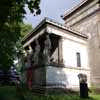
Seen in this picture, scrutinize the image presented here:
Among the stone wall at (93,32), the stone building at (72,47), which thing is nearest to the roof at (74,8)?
the stone building at (72,47)

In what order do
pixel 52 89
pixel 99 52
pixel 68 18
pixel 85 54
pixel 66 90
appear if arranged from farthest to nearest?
pixel 68 18 → pixel 85 54 → pixel 99 52 → pixel 66 90 → pixel 52 89

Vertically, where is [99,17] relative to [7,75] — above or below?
above

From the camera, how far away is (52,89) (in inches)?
479

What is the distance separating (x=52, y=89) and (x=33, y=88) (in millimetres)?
2490

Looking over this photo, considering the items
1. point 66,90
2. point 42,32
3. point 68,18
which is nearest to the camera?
point 66,90

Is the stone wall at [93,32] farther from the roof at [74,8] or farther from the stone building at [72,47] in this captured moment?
the roof at [74,8]

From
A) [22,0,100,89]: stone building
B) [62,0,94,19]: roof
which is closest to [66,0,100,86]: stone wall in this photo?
[22,0,100,89]: stone building

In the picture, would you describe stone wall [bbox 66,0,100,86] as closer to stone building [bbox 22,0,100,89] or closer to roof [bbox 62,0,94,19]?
stone building [bbox 22,0,100,89]

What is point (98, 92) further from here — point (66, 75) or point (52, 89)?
point (52, 89)

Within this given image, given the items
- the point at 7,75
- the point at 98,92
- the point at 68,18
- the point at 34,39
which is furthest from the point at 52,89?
the point at 68,18

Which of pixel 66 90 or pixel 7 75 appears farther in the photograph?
pixel 7 75

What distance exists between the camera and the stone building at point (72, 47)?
526 inches

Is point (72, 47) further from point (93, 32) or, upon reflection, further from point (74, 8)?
point (74, 8)

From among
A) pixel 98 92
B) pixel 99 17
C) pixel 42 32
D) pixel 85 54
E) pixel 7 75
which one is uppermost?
pixel 99 17
